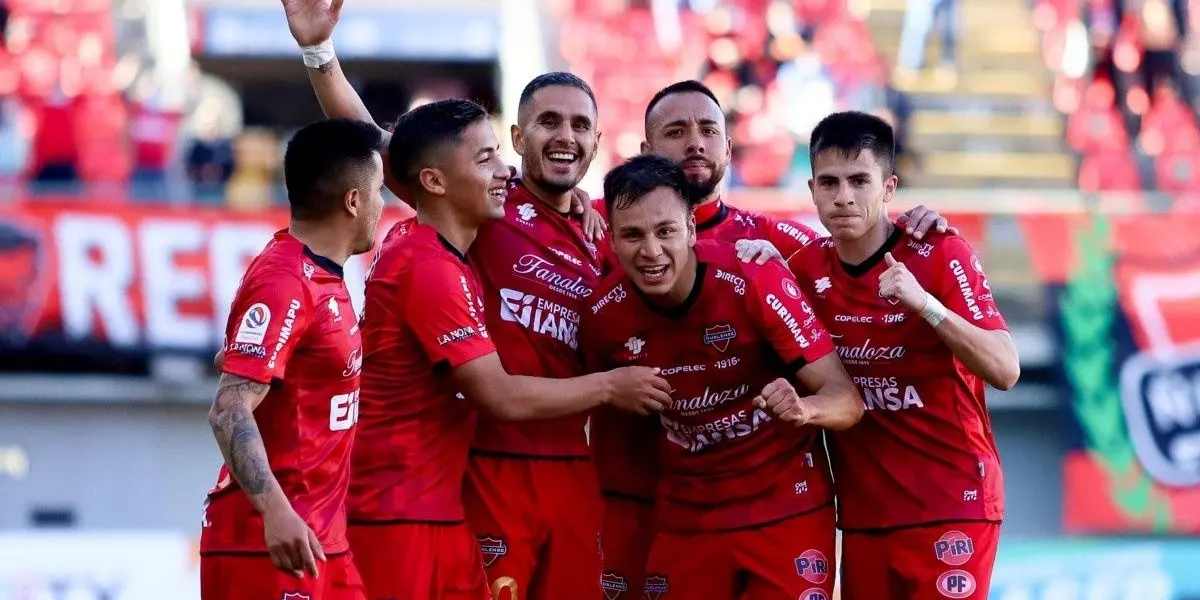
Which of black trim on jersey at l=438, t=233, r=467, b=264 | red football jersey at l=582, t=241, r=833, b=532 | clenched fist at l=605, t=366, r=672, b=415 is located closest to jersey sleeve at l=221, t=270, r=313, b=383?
black trim on jersey at l=438, t=233, r=467, b=264

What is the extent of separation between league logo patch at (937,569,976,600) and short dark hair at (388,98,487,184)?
2313 millimetres

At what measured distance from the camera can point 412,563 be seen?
18.3 feet

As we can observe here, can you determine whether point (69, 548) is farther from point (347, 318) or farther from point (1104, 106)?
point (1104, 106)

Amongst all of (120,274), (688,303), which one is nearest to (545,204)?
(688,303)

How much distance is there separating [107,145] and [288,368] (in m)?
11.5

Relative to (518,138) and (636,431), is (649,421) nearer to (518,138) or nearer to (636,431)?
(636,431)

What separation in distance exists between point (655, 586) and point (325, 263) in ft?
5.97

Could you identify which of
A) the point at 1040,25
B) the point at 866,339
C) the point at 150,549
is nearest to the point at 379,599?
the point at 866,339

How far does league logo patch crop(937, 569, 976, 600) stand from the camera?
5.71 meters

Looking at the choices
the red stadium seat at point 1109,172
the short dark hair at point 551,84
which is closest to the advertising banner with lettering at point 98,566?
the short dark hair at point 551,84

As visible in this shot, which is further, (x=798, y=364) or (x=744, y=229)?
(x=744, y=229)

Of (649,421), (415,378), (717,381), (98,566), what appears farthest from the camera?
(98,566)

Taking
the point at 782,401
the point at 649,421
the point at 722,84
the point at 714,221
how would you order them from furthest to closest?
the point at 722,84 < the point at 714,221 < the point at 649,421 < the point at 782,401

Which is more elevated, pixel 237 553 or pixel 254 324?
pixel 254 324
